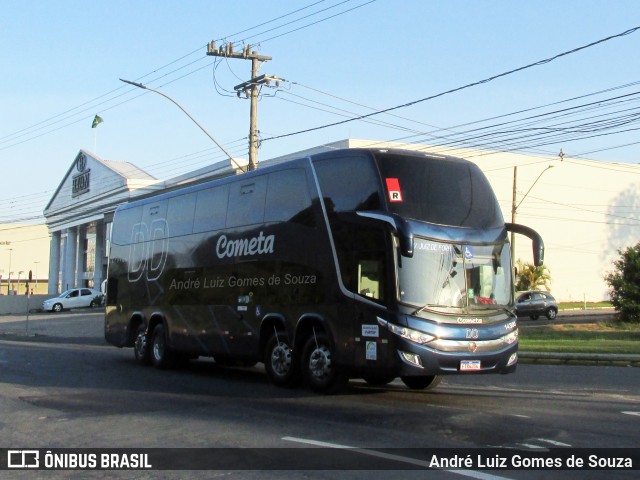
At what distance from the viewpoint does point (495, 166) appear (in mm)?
60250

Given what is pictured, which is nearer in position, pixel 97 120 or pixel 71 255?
pixel 97 120

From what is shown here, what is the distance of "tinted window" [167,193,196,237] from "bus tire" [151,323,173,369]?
2394 millimetres

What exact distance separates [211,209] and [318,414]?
23.0ft

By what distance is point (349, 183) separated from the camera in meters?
13.0

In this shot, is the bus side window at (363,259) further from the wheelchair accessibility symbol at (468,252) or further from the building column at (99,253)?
the building column at (99,253)

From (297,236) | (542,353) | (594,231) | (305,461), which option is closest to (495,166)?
(594,231)

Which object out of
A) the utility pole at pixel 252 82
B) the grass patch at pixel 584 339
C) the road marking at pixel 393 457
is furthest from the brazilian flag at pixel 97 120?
the road marking at pixel 393 457

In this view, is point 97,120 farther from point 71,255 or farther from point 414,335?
point 71,255

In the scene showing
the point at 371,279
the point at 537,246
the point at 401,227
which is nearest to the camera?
the point at 401,227

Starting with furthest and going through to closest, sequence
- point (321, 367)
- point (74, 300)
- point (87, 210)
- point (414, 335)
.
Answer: point (87, 210)
point (74, 300)
point (321, 367)
point (414, 335)

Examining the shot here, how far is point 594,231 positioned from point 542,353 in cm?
4974

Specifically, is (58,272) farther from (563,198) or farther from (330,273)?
(330,273)

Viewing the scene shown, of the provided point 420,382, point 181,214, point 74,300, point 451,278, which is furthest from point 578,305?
point 451,278

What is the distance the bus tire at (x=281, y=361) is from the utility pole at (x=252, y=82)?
44.7ft
